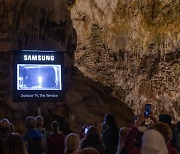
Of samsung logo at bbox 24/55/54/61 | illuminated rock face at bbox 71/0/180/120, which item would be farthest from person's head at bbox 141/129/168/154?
illuminated rock face at bbox 71/0/180/120

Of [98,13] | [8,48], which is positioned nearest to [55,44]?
[8,48]

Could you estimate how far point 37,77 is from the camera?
975cm

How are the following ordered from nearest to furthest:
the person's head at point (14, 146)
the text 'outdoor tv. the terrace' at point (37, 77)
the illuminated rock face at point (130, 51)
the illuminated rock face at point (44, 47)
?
the person's head at point (14, 146) < the text 'outdoor tv. the terrace' at point (37, 77) < the illuminated rock face at point (44, 47) < the illuminated rock face at point (130, 51)

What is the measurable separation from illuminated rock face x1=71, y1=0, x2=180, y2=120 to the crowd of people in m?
17.7

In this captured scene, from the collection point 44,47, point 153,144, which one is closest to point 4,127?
point 153,144

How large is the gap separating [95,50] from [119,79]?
7.10ft

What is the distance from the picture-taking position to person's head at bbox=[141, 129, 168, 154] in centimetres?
359

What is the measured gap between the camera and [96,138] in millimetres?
5438

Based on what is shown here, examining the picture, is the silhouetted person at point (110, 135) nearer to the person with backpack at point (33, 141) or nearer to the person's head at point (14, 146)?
the person with backpack at point (33, 141)

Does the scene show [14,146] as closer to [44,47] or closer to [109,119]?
[109,119]

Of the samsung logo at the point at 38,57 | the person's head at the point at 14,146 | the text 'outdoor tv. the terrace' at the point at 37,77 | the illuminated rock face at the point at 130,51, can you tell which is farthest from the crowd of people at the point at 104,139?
the illuminated rock face at the point at 130,51

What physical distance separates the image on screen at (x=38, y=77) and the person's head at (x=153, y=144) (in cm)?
629

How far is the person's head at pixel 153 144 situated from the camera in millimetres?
3586

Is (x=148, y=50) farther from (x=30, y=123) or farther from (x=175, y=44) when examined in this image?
(x=30, y=123)
